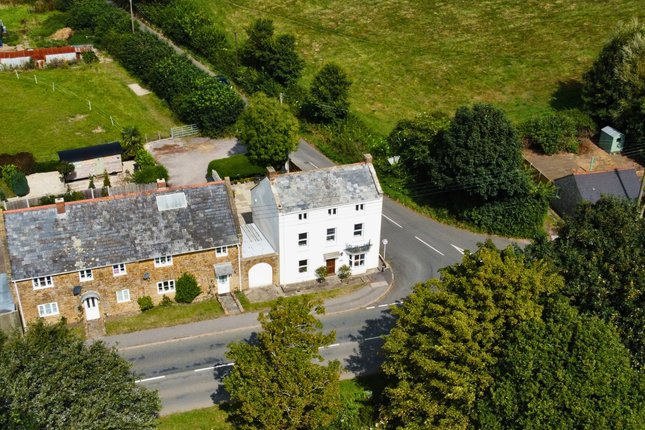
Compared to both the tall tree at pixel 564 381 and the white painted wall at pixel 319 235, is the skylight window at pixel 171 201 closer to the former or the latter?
the white painted wall at pixel 319 235

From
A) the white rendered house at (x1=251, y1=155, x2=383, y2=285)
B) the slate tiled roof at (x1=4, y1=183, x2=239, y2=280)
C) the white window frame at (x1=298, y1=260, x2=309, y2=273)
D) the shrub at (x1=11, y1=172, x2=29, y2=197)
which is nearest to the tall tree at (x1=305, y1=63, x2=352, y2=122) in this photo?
the white rendered house at (x1=251, y1=155, x2=383, y2=285)

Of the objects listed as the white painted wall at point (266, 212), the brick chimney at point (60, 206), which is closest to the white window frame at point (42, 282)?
the brick chimney at point (60, 206)

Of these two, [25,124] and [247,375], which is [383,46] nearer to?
[25,124]

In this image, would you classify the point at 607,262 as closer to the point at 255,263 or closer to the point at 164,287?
the point at 255,263

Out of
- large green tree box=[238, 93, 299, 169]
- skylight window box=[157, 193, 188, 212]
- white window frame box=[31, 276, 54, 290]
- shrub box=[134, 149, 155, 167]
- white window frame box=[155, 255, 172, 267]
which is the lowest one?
white window frame box=[31, 276, 54, 290]

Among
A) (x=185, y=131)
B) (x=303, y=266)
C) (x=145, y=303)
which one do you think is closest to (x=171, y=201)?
(x=145, y=303)

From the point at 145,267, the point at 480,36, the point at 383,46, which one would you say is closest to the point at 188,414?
the point at 145,267

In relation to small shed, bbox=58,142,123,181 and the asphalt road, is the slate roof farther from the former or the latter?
small shed, bbox=58,142,123,181
